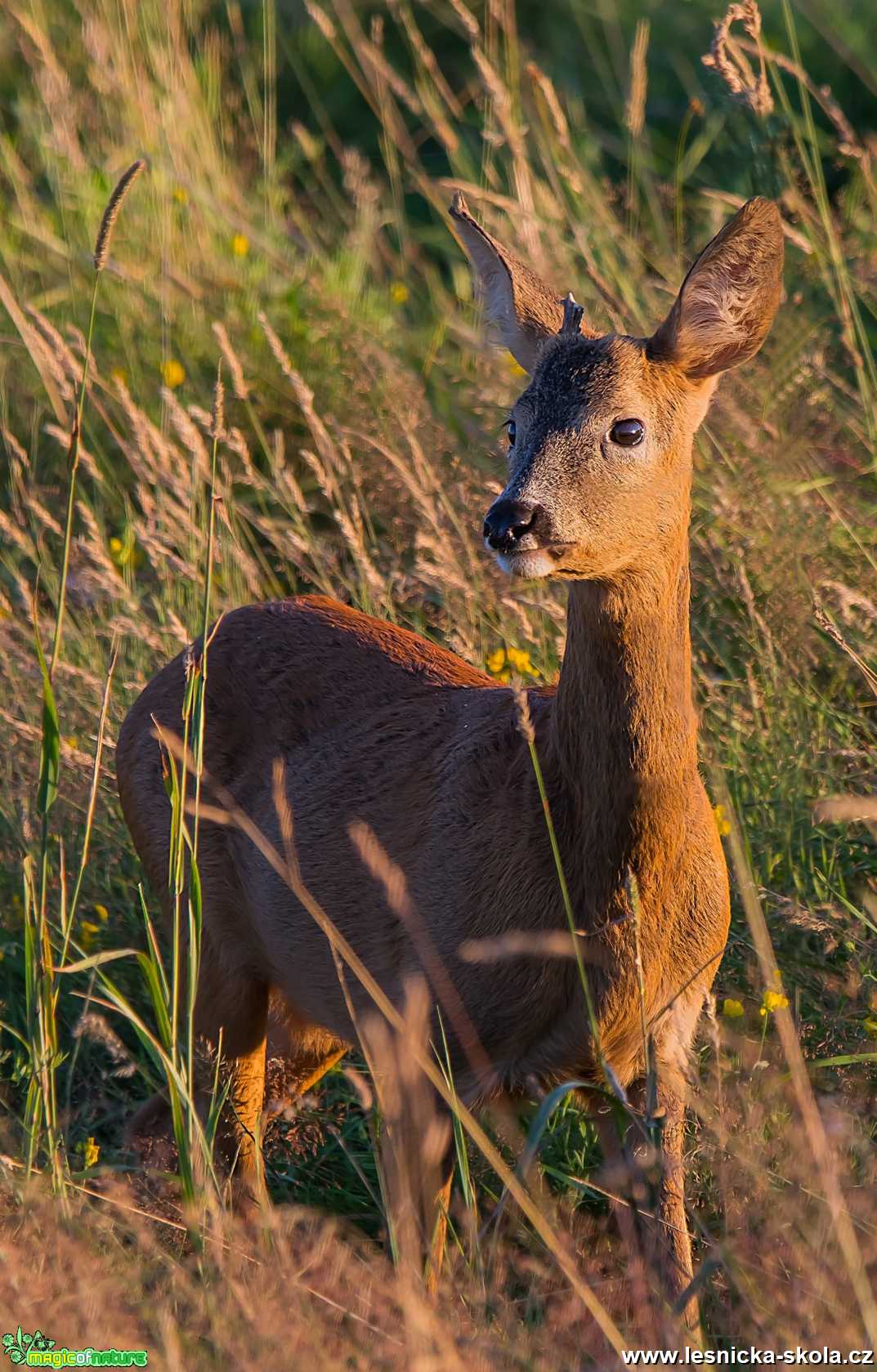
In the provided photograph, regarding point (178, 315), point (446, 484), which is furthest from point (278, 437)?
point (178, 315)

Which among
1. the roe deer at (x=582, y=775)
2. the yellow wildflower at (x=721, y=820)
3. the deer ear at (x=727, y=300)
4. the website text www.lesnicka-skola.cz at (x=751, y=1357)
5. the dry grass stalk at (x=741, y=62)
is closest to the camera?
the website text www.lesnicka-skola.cz at (x=751, y=1357)

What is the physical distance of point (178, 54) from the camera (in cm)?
692

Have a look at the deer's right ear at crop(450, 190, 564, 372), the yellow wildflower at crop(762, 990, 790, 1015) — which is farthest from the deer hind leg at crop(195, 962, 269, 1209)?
the deer's right ear at crop(450, 190, 564, 372)

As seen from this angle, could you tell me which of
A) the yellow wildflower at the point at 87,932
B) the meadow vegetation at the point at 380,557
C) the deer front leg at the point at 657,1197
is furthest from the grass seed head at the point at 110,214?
the yellow wildflower at the point at 87,932

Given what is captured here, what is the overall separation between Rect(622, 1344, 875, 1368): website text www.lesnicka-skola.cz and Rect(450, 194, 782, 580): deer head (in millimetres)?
1211

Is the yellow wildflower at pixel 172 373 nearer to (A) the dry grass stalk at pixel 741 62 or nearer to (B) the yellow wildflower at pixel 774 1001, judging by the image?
(A) the dry grass stalk at pixel 741 62

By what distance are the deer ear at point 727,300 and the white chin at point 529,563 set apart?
551mm

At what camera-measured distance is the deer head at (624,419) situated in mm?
2934

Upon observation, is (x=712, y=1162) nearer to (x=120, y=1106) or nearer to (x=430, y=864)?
(x=430, y=864)

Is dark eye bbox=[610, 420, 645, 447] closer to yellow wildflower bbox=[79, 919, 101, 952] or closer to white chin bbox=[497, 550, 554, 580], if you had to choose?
white chin bbox=[497, 550, 554, 580]

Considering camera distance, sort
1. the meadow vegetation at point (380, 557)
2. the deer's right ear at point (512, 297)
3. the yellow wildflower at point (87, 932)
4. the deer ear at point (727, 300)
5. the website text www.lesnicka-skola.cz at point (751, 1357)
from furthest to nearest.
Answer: the yellow wildflower at point (87, 932) → the deer's right ear at point (512, 297) → the deer ear at point (727, 300) → the meadow vegetation at point (380, 557) → the website text www.lesnicka-skola.cz at point (751, 1357)

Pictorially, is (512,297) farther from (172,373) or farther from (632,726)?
(172,373)

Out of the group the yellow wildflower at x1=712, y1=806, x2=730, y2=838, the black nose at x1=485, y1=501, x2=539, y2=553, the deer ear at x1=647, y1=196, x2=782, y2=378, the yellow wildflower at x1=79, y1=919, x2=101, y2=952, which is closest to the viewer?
the black nose at x1=485, y1=501, x2=539, y2=553

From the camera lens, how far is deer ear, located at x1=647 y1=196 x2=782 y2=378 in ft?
10.5
